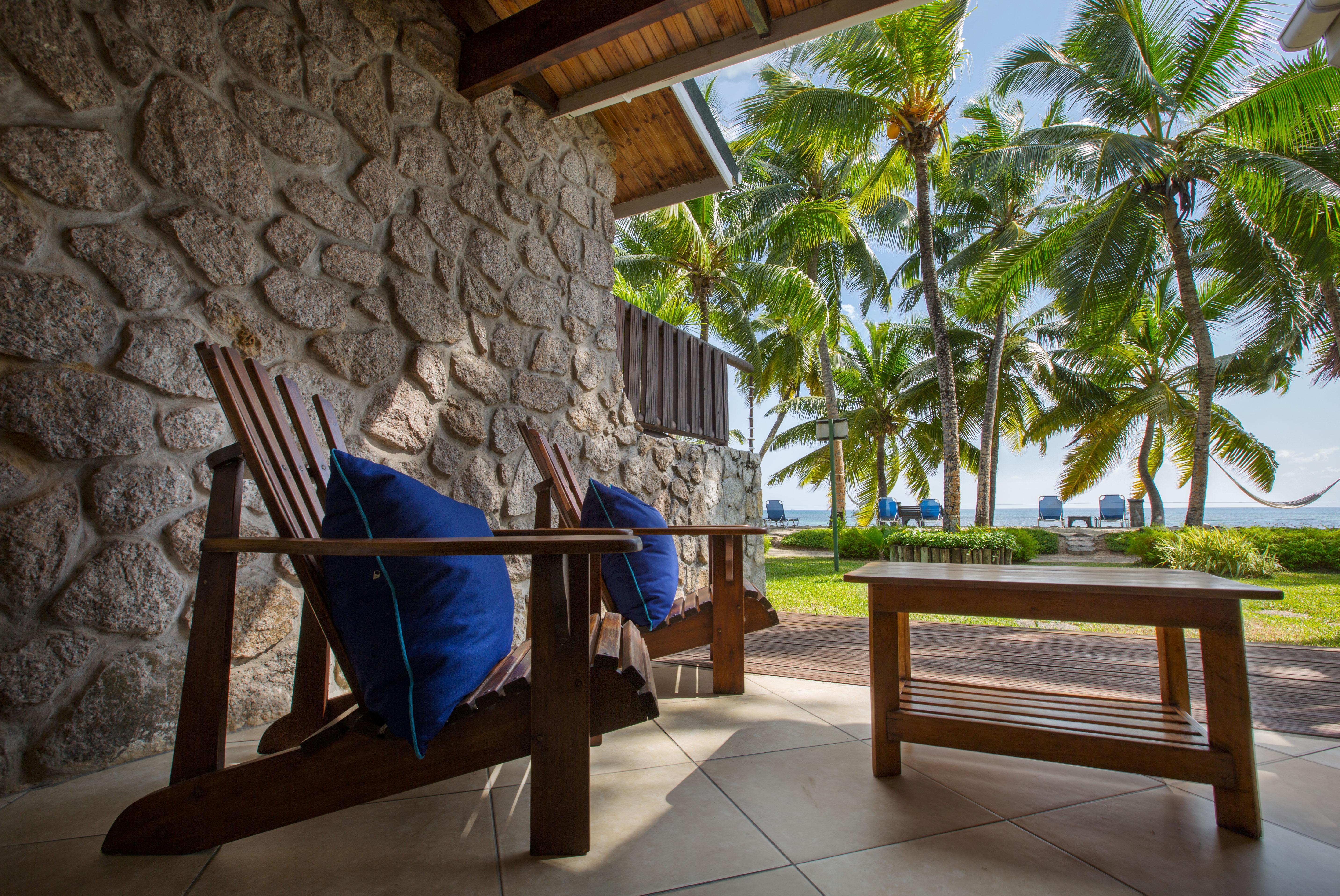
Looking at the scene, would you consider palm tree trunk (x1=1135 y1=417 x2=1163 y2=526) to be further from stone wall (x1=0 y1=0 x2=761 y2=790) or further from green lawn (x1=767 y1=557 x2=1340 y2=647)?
stone wall (x1=0 y1=0 x2=761 y2=790)

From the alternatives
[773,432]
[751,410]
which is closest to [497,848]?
[773,432]

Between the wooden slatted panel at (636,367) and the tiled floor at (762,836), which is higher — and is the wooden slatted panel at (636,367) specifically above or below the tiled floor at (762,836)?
above

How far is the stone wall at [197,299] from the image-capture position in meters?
1.52

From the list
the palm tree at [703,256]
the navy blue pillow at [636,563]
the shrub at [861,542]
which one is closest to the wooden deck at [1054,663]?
the navy blue pillow at [636,563]

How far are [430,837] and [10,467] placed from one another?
54.3 inches

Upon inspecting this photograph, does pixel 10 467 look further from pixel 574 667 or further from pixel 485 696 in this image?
pixel 574 667

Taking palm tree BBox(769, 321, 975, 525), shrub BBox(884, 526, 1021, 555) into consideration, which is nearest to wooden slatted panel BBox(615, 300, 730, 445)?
shrub BBox(884, 526, 1021, 555)

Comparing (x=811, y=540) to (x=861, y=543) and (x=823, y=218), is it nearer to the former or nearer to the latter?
(x=861, y=543)

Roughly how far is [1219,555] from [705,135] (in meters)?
8.80

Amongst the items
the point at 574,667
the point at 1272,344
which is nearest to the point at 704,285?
the point at 1272,344

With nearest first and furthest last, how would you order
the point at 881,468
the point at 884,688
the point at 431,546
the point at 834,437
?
the point at 431,546 < the point at 884,688 < the point at 834,437 < the point at 881,468

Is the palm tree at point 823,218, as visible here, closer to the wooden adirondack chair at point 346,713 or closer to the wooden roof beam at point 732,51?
the wooden roof beam at point 732,51

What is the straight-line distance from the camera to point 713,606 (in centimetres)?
231

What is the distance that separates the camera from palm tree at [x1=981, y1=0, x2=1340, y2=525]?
7.79m
